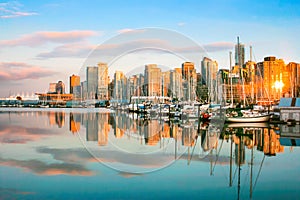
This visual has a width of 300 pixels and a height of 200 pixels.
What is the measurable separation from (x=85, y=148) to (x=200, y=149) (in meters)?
5.68

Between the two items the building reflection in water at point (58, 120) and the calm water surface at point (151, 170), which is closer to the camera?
the calm water surface at point (151, 170)

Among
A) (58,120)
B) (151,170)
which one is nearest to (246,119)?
(58,120)

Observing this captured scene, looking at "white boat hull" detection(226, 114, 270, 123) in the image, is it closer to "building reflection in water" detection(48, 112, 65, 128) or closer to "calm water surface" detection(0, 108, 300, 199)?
"calm water surface" detection(0, 108, 300, 199)

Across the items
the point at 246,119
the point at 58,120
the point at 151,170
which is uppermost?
the point at 246,119

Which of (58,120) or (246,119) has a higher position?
(246,119)

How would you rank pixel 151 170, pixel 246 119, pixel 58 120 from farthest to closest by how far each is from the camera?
pixel 58 120 < pixel 246 119 < pixel 151 170

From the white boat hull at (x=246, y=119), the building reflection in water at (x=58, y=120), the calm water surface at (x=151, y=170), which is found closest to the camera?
the calm water surface at (x=151, y=170)

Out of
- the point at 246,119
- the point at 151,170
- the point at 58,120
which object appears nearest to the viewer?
the point at 151,170

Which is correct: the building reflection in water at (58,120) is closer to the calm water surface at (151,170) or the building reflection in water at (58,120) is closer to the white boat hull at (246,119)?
the white boat hull at (246,119)

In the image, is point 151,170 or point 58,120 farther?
point 58,120

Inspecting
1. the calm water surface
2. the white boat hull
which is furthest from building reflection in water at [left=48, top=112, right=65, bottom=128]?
the calm water surface

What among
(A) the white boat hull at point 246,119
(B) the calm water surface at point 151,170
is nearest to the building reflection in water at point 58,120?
(A) the white boat hull at point 246,119

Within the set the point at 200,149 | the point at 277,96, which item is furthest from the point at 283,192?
the point at 277,96

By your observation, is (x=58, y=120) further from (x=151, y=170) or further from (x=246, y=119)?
(x=151, y=170)
